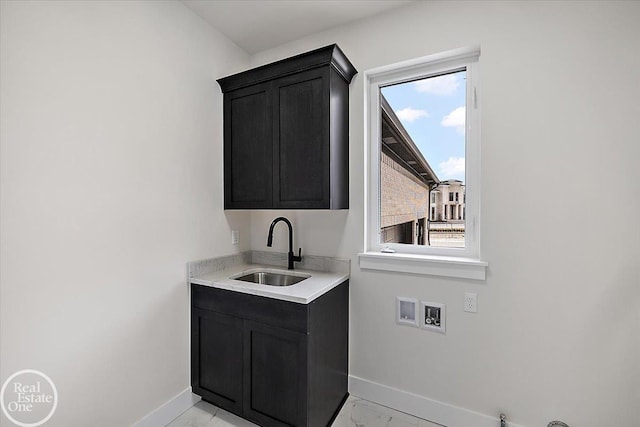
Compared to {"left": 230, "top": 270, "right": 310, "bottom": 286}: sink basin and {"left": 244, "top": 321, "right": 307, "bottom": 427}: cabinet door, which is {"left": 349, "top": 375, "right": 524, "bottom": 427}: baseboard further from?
{"left": 230, "top": 270, "right": 310, "bottom": 286}: sink basin

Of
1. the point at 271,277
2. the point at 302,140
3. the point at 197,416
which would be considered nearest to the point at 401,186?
the point at 302,140

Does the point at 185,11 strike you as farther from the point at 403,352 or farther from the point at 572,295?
the point at 572,295

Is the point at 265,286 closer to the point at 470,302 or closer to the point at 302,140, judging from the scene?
the point at 302,140

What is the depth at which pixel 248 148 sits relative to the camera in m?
2.22

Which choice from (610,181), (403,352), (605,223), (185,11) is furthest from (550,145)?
(185,11)

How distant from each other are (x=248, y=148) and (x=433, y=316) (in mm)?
1717

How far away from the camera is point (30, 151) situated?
51.5 inches

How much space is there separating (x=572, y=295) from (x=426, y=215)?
0.87 metres

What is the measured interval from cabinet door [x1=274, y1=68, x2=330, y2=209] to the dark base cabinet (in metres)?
0.67

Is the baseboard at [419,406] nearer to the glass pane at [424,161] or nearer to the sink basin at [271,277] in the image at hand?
the sink basin at [271,277]

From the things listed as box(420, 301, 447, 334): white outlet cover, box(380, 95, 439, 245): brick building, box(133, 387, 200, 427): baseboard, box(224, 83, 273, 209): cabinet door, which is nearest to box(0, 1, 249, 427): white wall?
box(133, 387, 200, 427): baseboard

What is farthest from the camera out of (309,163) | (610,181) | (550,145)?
(309,163)

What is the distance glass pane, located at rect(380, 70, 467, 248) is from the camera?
6.32ft

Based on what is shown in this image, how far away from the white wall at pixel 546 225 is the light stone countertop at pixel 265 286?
500mm
